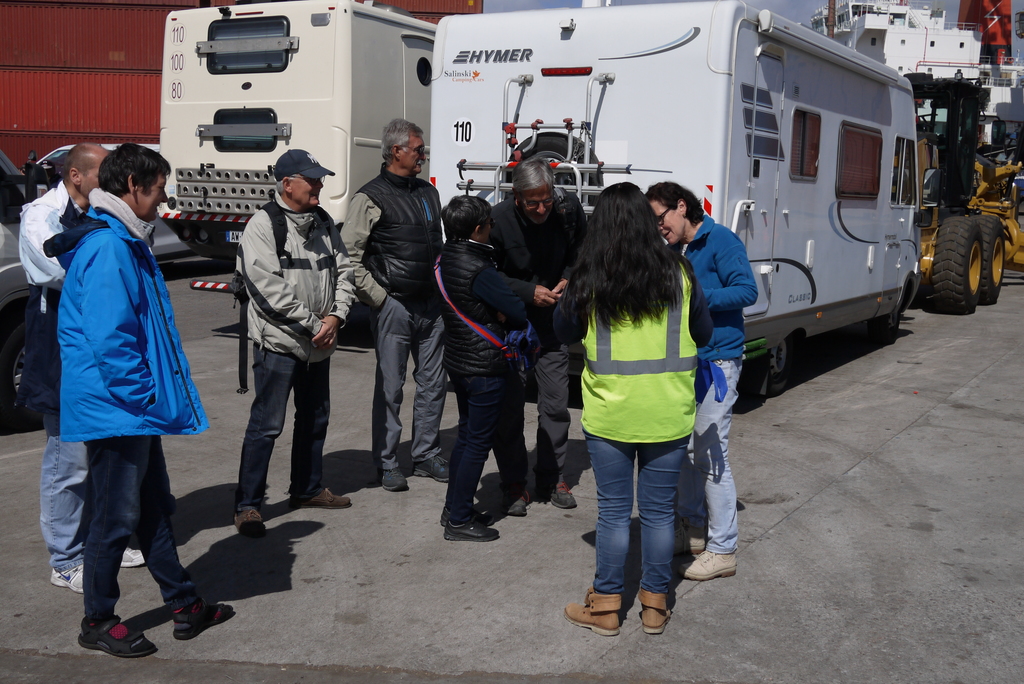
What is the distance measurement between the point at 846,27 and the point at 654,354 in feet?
221

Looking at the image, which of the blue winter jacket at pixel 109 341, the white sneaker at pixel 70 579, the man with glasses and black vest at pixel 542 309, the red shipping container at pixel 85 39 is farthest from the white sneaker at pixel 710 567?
the red shipping container at pixel 85 39

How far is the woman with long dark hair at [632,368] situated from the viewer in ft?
11.6

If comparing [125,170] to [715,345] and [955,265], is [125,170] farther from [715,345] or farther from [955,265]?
[955,265]

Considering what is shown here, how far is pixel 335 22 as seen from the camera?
9.11 meters

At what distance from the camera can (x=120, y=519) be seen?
3441 mm

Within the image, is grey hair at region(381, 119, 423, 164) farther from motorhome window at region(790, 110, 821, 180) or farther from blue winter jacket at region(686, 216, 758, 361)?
motorhome window at region(790, 110, 821, 180)

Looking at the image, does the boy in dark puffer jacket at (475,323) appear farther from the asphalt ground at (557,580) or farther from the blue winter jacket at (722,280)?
the blue winter jacket at (722,280)

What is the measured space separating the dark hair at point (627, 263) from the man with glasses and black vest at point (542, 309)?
1.40 meters

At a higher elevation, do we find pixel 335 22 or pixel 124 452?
pixel 335 22

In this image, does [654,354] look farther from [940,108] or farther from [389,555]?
[940,108]

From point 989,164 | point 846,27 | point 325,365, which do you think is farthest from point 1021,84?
point 325,365

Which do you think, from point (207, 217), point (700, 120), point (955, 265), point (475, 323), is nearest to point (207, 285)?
point (207, 217)

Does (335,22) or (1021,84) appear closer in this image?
(335,22)

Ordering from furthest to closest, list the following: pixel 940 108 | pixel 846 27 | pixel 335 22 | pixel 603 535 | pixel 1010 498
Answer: pixel 846 27, pixel 940 108, pixel 335 22, pixel 1010 498, pixel 603 535
